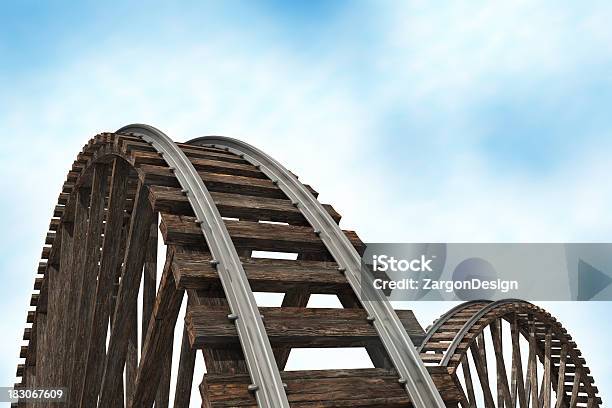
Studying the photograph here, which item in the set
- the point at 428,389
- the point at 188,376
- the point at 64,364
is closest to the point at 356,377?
the point at 428,389

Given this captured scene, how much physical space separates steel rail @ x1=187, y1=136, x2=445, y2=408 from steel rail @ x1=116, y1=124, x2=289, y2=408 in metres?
0.76

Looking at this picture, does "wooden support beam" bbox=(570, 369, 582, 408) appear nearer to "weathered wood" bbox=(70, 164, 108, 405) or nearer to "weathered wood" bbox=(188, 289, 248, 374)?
"weathered wood" bbox=(70, 164, 108, 405)

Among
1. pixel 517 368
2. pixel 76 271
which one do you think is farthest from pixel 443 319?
pixel 76 271

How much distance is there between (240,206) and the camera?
4582mm

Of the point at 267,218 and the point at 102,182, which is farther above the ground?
the point at 102,182

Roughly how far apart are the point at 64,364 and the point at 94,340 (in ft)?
3.60

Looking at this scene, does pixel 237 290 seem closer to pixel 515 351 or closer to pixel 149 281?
pixel 149 281

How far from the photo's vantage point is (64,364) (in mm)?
6824

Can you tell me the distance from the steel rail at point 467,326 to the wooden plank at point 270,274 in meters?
5.66

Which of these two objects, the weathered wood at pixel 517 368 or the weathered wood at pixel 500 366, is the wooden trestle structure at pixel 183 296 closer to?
the weathered wood at pixel 500 366

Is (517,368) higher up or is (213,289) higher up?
(517,368)

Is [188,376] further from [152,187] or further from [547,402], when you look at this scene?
[547,402]

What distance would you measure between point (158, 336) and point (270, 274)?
2.92 ft

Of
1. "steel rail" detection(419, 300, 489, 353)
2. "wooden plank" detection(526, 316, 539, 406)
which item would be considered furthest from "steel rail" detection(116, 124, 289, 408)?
"wooden plank" detection(526, 316, 539, 406)
